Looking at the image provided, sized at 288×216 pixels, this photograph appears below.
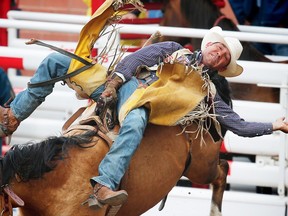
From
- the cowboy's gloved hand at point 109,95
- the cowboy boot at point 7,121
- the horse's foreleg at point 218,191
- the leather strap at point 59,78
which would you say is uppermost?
the leather strap at point 59,78

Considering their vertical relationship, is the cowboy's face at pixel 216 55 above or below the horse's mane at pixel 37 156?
above

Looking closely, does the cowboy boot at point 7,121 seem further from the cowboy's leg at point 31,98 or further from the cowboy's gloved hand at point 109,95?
the cowboy's gloved hand at point 109,95

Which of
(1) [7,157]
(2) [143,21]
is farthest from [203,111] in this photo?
(2) [143,21]

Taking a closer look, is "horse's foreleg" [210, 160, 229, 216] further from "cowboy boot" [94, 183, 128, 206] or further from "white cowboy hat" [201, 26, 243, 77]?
"cowboy boot" [94, 183, 128, 206]

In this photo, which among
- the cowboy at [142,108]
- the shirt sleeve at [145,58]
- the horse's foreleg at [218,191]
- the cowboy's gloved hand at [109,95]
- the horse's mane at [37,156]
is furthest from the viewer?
the horse's foreleg at [218,191]

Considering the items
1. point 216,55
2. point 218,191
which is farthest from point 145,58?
point 218,191

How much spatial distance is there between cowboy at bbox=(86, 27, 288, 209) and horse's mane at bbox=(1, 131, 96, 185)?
215 millimetres

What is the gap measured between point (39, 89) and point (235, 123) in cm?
122

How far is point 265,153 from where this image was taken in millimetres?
7297

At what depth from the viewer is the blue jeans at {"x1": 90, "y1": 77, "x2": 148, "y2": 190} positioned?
17.4 feet

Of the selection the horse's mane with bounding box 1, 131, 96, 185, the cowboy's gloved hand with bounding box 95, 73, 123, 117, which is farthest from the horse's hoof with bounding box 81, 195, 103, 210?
the cowboy's gloved hand with bounding box 95, 73, 123, 117

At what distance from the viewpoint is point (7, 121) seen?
553 centimetres

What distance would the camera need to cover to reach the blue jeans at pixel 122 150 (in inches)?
209

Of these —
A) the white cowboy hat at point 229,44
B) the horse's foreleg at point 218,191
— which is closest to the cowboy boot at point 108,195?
the white cowboy hat at point 229,44
